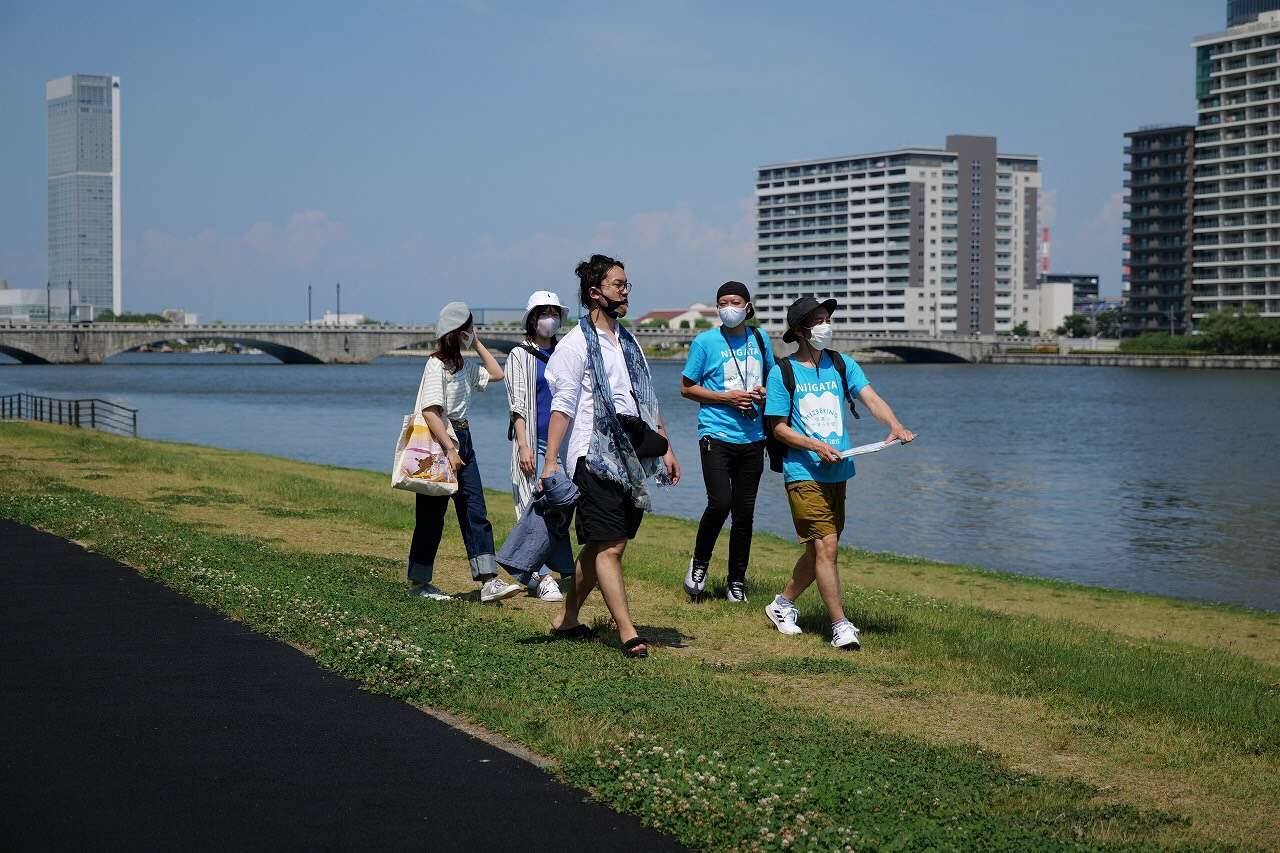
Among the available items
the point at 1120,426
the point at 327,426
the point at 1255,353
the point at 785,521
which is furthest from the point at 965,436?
the point at 1255,353

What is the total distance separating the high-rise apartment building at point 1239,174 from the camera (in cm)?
12912

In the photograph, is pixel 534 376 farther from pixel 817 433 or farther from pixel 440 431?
pixel 817 433

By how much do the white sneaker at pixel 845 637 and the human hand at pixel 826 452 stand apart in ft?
3.21

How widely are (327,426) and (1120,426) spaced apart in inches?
1249

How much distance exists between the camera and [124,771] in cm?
502

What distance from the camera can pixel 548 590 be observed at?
9461 millimetres

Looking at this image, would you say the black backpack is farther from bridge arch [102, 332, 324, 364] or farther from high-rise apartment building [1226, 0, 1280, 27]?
high-rise apartment building [1226, 0, 1280, 27]

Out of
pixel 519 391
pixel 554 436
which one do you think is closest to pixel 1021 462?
pixel 519 391

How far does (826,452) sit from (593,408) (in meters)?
1.45

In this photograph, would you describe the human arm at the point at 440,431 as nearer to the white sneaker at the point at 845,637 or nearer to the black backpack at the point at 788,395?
the black backpack at the point at 788,395

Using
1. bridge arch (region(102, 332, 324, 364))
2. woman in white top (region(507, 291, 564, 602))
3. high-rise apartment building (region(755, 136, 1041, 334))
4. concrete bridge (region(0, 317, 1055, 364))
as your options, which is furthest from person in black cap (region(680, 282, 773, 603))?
high-rise apartment building (region(755, 136, 1041, 334))

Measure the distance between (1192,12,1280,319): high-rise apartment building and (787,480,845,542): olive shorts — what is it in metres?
133

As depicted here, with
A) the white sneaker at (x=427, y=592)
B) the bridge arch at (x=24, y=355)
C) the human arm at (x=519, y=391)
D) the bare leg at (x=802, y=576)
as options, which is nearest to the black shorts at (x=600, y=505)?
the bare leg at (x=802, y=576)

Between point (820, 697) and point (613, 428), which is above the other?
point (613, 428)
